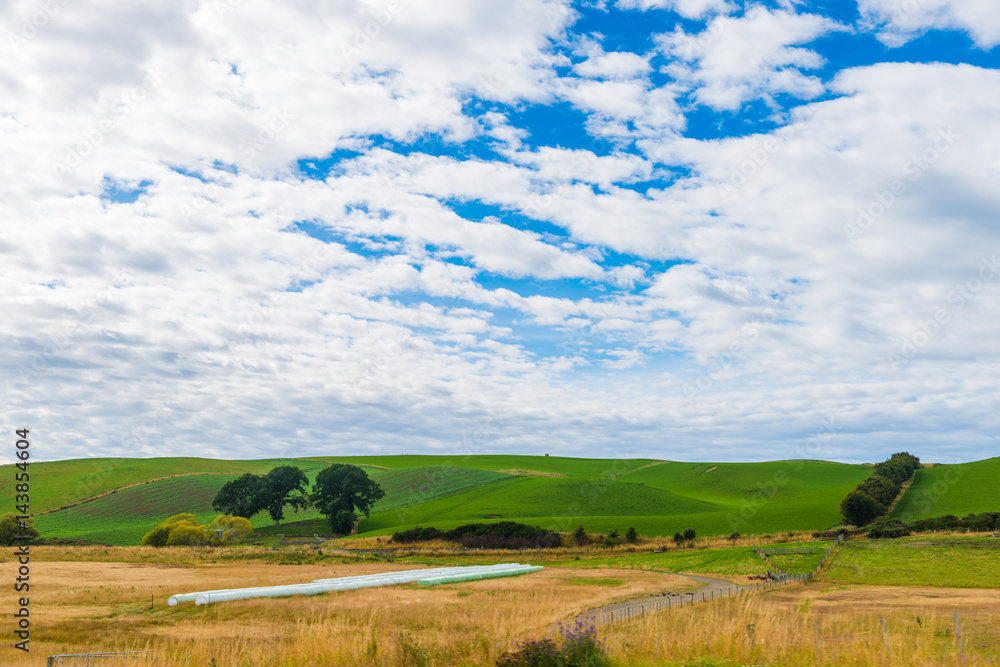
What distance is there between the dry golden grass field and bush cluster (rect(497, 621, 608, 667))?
29.0 inches

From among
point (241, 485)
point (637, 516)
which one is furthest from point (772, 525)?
point (241, 485)

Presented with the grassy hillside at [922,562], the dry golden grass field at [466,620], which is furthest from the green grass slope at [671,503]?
the dry golden grass field at [466,620]

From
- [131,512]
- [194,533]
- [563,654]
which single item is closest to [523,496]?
[194,533]

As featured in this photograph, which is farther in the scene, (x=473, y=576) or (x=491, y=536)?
(x=491, y=536)

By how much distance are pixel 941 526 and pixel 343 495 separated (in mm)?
86093

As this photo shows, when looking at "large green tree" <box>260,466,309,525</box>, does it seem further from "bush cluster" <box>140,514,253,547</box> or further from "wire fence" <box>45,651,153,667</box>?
"wire fence" <box>45,651,153,667</box>


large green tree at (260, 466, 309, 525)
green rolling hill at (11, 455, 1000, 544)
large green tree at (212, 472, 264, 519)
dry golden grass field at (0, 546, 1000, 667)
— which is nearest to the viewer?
dry golden grass field at (0, 546, 1000, 667)

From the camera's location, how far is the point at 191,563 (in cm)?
6850

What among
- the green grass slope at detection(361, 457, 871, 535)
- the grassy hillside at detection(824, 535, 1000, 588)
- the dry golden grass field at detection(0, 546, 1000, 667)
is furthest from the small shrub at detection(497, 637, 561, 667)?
the green grass slope at detection(361, 457, 871, 535)

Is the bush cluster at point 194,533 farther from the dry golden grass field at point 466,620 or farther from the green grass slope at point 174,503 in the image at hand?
the dry golden grass field at point 466,620

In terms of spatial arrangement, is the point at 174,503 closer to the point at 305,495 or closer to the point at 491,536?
the point at 305,495

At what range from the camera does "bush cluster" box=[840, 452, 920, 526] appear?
8912 centimetres

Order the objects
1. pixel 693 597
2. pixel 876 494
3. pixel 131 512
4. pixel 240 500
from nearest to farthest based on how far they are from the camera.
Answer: pixel 693 597 < pixel 876 494 < pixel 240 500 < pixel 131 512

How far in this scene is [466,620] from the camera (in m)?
29.6
